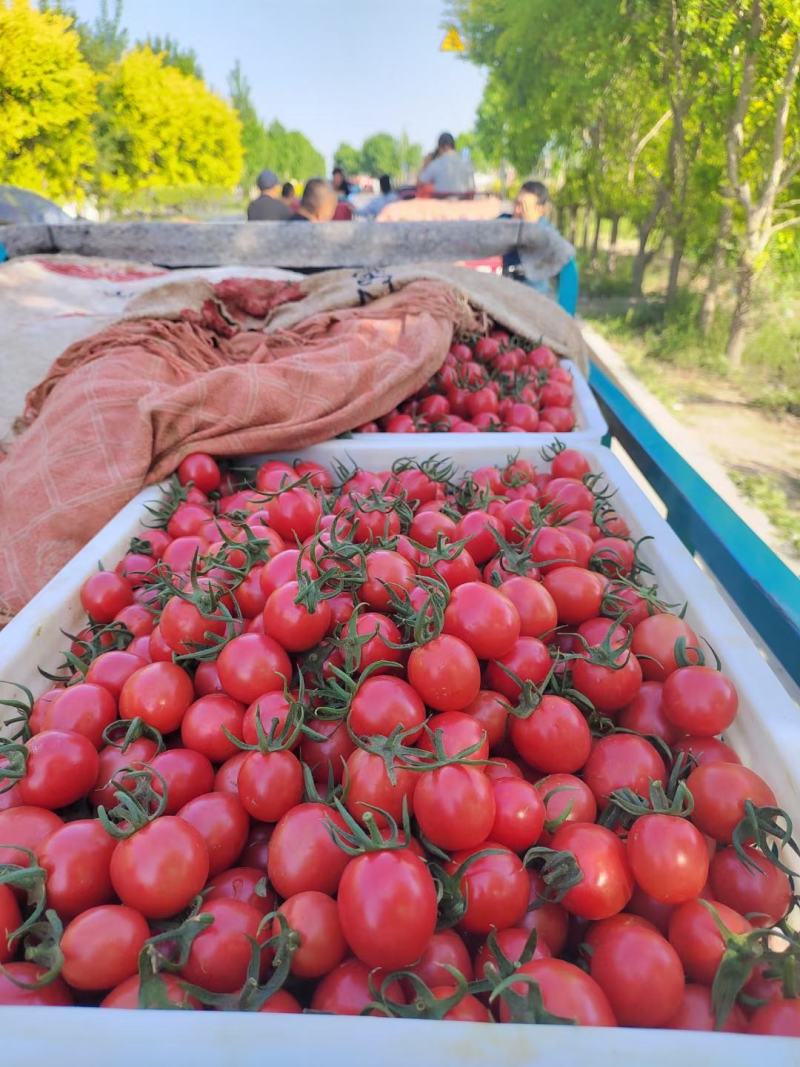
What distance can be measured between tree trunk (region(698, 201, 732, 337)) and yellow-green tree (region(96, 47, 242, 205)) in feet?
29.5

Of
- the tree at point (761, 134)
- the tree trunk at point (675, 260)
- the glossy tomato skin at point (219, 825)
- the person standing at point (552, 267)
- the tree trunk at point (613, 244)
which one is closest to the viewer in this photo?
the glossy tomato skin at point (219, 825)

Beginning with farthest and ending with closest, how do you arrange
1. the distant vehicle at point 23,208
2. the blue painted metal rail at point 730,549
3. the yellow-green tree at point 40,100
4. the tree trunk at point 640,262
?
the tree trunk at point 640,262, the yellow-green tree at point 40,100, the distant vehicle at point 23,208, the blue painted metal rail at point 730,549

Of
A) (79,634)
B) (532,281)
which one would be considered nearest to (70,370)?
(79,634)

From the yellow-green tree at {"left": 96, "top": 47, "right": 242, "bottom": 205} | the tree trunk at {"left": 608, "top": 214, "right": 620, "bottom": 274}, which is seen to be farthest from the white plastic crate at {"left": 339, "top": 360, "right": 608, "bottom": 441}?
the tree trunk at {"left": 608, "top": 214, "right": 620, "bottom": 274}

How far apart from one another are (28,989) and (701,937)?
28.2 inches

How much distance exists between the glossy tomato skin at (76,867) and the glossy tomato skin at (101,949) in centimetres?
6

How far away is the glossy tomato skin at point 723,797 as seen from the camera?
2.94 ft

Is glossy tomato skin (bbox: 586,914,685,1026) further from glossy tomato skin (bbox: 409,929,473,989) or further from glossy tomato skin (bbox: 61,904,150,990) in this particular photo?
glossy tomato skin (bbox: 61,904,150,990)

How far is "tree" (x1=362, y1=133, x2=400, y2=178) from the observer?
7406 cm

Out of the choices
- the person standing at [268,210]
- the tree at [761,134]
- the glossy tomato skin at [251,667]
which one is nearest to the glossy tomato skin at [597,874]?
the glossy tomato skin at [251,667]

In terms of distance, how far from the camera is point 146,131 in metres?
11.9

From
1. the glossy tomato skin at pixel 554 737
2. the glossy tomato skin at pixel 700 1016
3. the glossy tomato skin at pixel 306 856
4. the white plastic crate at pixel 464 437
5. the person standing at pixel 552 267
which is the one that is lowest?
the glossy tomato skin at pixel 700 1016

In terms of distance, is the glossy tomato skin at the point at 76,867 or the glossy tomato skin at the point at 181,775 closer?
the glossy tomato skin at the point at 76,867

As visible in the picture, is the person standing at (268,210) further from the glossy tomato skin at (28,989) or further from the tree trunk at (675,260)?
the glossy tomato skin at (28,989)
